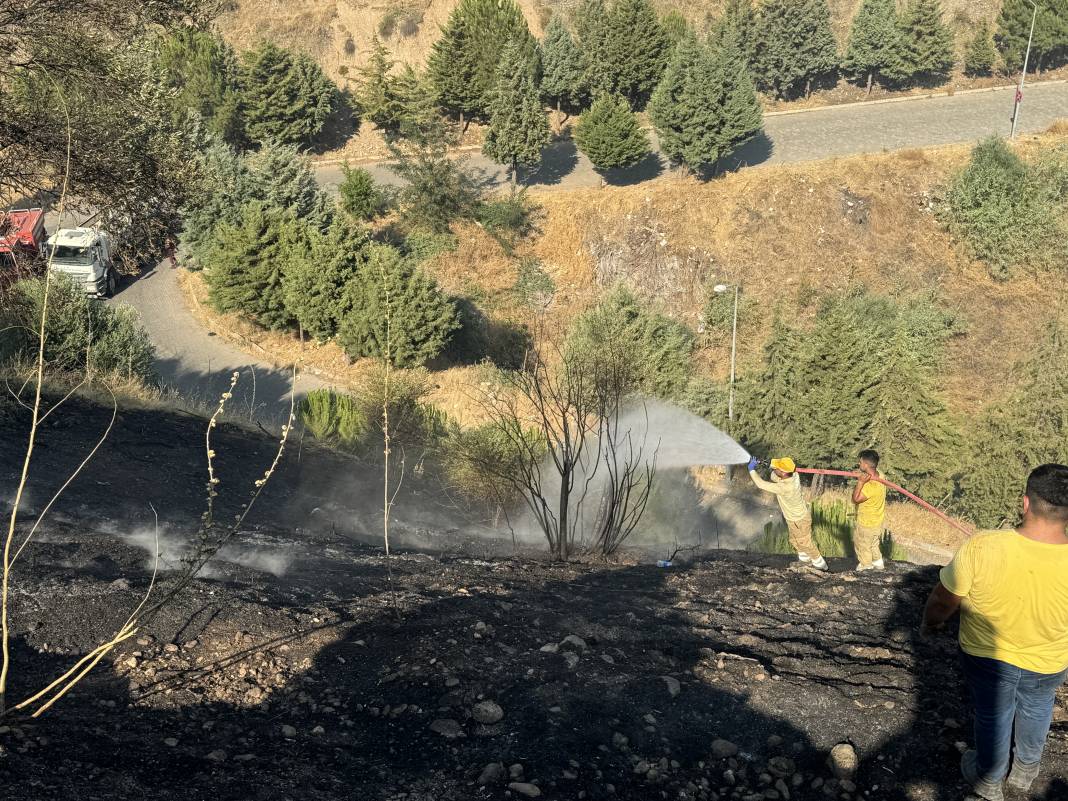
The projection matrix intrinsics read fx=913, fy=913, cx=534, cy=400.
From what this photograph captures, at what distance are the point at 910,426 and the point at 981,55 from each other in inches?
1263

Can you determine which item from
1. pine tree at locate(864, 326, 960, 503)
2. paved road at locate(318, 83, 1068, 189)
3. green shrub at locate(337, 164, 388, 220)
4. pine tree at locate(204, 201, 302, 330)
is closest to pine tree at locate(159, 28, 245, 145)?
paved road at locate(318, 83, 1068, 189)

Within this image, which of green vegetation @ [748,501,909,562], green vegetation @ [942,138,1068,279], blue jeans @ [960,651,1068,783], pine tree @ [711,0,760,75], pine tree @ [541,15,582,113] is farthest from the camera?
pine tree @ [711,0,760,75]

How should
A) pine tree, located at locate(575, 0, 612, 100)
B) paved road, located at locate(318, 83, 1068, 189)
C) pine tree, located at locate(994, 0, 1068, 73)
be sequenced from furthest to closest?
pine tree, located at locate(994, 0, 1068, 73) < pine tree, located at locate(575, 0, 612, 100) < paved road, located at locate(318, 83, 1068, 189)

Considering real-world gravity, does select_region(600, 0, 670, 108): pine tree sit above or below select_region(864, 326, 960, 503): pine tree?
above

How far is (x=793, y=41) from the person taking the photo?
145 feet

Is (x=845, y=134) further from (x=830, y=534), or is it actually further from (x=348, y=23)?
(x=830, y=534)

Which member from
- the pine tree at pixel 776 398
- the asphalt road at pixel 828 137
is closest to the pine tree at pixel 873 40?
the asphalt road at pixel 828 137

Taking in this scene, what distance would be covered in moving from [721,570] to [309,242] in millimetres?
21713

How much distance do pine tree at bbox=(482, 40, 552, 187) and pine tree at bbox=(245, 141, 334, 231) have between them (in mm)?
8413

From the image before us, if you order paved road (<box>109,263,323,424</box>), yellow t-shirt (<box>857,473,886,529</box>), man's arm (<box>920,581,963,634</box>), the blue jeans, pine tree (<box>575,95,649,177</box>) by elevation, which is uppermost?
pine tree (<box>575,95,649,177</box>)

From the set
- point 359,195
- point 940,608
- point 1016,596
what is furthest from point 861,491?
point 359,195

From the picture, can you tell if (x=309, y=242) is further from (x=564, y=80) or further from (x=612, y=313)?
(x=564, y=80)

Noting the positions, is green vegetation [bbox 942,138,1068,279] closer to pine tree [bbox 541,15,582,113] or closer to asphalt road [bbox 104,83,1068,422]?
asphalt road [bbox 104,83,1068,422]

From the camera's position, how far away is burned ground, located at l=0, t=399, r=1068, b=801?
4172 millimetres
